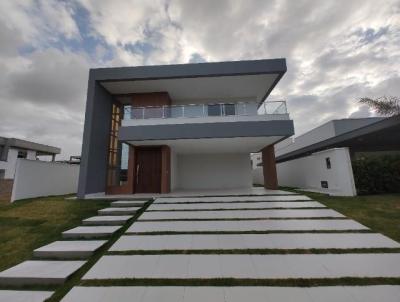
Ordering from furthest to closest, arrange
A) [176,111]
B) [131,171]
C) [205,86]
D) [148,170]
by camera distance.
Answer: [205,86]
[148,170]
[131,171]
[176,111]

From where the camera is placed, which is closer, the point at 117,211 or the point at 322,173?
the point at 117,211

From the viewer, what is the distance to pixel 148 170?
37.8ft

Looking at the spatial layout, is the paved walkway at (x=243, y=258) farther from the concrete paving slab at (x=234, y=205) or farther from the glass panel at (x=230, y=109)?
the glass panel at (x=230, y=109)

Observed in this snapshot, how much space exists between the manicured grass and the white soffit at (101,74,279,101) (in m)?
7.25

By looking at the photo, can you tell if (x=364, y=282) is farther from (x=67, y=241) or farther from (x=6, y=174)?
(x=6, y=174)

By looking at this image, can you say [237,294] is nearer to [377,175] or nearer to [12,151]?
[377,175]

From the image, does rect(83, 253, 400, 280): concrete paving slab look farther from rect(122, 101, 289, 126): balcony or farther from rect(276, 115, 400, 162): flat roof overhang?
rect(276, 115, 400, 162): flat roof overhang

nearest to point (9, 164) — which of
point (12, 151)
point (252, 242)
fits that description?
point (12, 151)

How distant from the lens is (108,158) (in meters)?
12.3

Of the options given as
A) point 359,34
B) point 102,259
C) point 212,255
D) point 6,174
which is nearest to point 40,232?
point 102,259

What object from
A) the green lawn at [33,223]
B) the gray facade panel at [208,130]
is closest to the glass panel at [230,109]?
the gray facade panel at [208,130]

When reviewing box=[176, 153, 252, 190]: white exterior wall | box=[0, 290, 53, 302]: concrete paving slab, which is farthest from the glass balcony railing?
box=[0, 290, 53, 302]: concrete paving slab

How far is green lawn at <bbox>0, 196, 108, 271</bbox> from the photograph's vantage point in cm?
462

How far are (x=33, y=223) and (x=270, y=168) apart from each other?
11.9 metres
